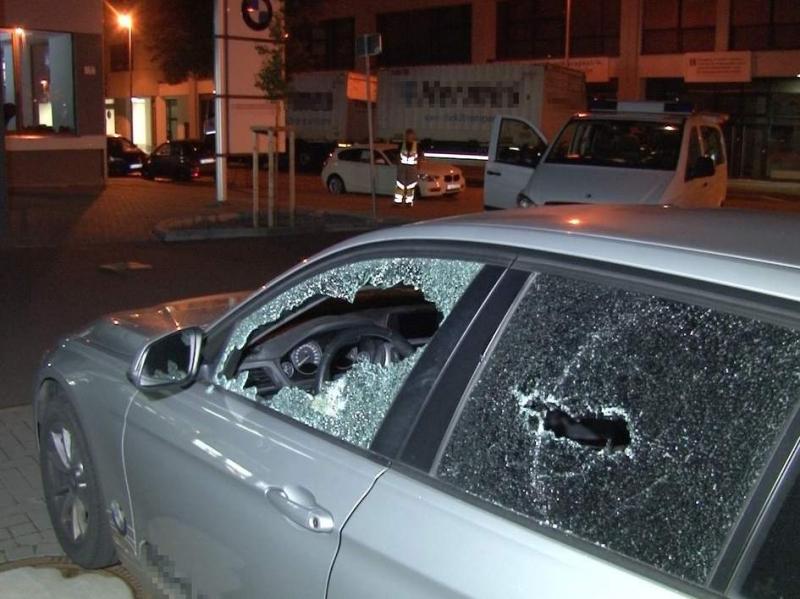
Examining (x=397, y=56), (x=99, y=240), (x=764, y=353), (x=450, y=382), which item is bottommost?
(x=99, y=240)

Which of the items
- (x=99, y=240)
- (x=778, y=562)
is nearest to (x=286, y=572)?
(x=778, y=562)

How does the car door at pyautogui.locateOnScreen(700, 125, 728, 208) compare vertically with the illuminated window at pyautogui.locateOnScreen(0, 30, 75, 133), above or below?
below

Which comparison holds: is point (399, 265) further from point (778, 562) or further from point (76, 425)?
point (76, 425)

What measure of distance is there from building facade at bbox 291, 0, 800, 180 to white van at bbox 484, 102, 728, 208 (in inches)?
1040

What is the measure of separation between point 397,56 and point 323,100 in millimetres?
12005

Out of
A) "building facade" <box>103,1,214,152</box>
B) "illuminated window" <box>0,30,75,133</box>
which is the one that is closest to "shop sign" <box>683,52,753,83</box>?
"illuminated window" <box>0,30,75,133</box>

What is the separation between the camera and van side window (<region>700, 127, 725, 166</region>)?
42.9 ft

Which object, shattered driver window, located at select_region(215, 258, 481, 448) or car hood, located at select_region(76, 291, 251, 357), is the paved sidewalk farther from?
shattered driver window, located at select_region(215, 258, 481, 448)

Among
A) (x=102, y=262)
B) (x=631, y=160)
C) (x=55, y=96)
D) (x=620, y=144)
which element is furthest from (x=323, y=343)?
(x=55, y=96)

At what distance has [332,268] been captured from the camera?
3.03m

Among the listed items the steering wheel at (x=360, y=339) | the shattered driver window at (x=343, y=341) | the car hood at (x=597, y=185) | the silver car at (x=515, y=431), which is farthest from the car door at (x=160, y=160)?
the silver car at (x=515, y=431)

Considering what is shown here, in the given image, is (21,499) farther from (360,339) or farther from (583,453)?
(583,453)

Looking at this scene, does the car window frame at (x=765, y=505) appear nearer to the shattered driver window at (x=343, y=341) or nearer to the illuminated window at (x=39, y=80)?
the shattered driver window at (x=343, y=341)

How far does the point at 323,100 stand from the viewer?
1560 inches
